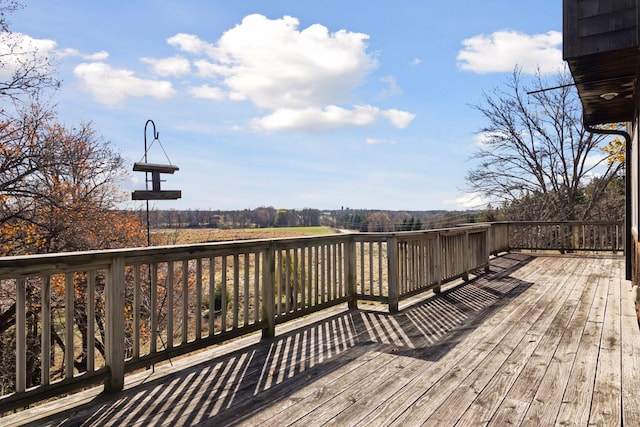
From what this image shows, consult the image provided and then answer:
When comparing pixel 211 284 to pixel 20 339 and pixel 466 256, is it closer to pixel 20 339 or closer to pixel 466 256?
pixel 20 339

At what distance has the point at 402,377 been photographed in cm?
256

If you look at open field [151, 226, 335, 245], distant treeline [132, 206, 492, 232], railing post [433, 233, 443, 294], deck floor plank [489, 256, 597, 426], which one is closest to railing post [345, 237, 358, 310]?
railing post [433, 233, 443, 294]

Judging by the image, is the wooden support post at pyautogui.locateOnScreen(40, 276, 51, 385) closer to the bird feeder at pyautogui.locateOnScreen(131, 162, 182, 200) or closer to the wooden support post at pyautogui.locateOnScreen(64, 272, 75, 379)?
the wooden support post at pyautogui.locateOnScreen(64, 272, 75, 379)

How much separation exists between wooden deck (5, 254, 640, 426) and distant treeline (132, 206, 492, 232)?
33.7ft

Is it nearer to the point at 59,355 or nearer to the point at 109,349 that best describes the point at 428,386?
the point at 109,349

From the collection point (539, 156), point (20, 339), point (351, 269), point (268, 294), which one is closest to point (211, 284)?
point (268, 294)

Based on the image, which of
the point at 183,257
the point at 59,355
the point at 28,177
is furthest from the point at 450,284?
the point at 59,355

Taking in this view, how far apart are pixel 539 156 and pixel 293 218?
1482cm

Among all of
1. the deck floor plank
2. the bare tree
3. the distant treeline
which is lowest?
the deck floor plank

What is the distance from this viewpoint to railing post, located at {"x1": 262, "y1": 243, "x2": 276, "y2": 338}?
343cm

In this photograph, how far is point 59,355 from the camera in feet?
37.5

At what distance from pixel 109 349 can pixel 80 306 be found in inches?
298

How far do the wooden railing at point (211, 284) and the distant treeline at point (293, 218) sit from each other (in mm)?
8039

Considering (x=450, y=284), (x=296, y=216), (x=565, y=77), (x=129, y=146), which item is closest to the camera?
(x=450, y=284)
